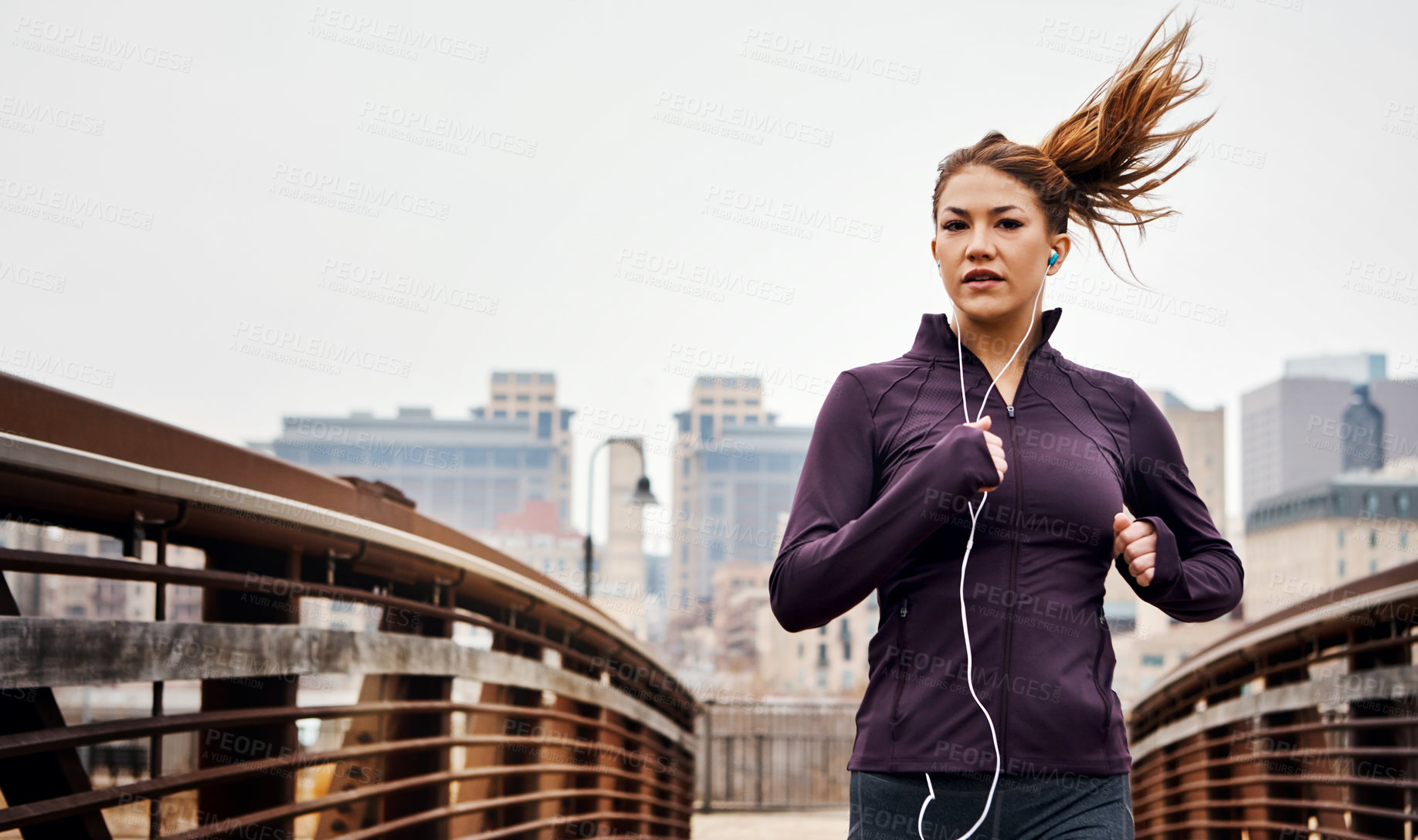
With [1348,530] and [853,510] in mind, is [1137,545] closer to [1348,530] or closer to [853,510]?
[853,510]

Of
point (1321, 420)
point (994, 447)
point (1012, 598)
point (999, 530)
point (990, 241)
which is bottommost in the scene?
point (1012, 598)

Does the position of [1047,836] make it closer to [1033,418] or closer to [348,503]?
[1033,418]

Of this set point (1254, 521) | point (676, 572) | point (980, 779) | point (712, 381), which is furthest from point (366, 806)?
point (676, 572)

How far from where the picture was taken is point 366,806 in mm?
3770

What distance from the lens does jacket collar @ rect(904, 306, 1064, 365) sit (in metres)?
2.17

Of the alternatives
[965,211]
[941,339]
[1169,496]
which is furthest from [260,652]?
[1169,496]

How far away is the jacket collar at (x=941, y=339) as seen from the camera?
217 centimetres

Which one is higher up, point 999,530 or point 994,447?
point 994,447

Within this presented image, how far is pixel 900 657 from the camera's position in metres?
1.94

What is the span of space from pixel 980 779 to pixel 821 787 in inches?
1147

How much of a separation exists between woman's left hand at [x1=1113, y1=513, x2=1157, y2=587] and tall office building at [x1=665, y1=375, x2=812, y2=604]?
15922 centimetres

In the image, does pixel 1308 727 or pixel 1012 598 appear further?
pixel 1308 727

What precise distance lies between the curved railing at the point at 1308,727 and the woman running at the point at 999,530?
2347 mm

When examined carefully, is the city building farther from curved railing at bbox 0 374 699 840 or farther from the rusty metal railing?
curved railing at bbox 0 374 699 840
